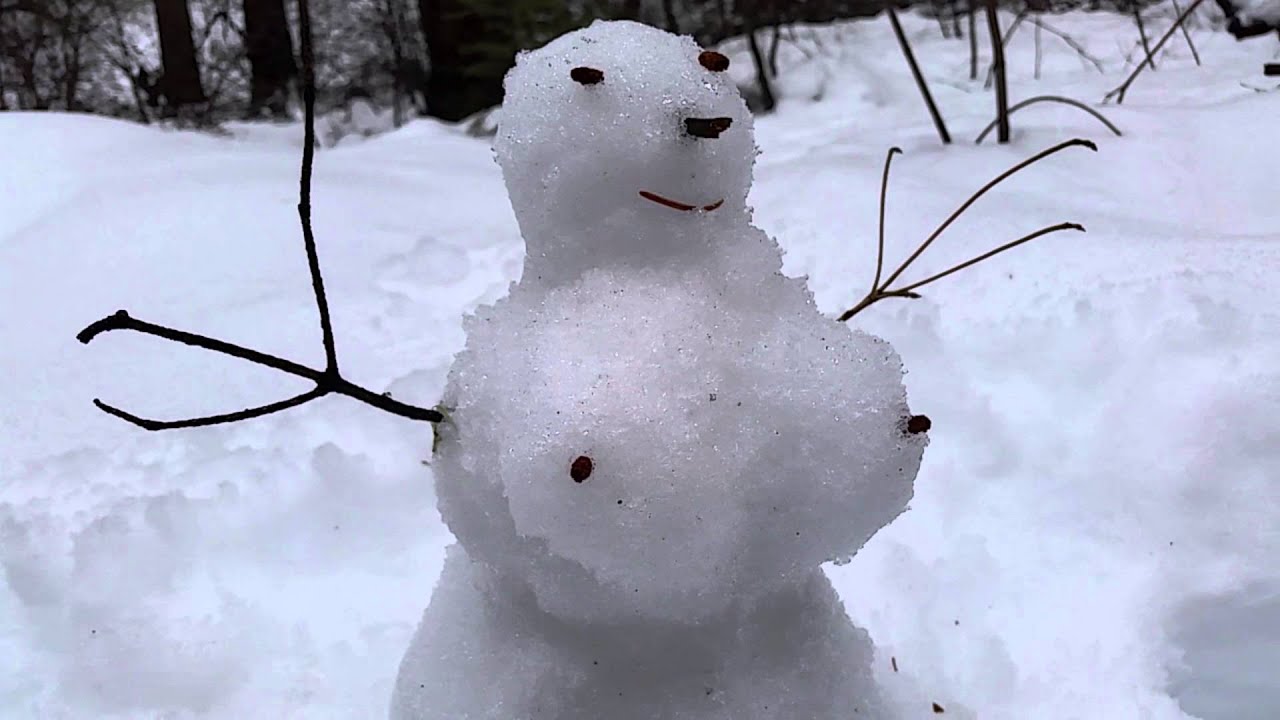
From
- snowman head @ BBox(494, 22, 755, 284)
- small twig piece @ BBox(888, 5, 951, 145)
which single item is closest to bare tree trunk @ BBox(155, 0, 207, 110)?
small twig piece @ BBox(888, 5, 951, 145)

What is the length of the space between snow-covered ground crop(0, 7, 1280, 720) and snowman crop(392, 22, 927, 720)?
0.34 meters

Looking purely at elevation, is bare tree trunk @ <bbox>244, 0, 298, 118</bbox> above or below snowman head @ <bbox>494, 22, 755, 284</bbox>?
below

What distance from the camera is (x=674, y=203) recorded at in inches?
23.8

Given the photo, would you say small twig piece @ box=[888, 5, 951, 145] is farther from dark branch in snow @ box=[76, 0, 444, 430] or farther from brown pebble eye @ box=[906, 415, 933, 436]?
dark branch in snow @ box=[76, 0, 444, 430]

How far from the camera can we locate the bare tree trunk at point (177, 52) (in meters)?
5.89

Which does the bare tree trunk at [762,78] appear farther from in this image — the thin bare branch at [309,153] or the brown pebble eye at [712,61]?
the thin bare branch at [309,153]

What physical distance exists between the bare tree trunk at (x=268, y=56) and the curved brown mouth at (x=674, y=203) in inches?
240

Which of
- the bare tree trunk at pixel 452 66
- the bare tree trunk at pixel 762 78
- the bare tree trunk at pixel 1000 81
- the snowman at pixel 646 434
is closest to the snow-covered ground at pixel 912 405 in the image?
the bare tree trunk at pixel 1000 81

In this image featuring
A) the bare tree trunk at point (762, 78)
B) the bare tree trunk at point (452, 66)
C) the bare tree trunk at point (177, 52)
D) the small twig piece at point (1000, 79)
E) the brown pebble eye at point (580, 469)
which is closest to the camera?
the brown pebble eye at point (580, 469)

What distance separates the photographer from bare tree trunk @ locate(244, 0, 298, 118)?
6102 mm

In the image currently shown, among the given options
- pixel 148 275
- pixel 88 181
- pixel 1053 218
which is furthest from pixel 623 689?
pixel 88 181

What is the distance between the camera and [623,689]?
2.10 ft

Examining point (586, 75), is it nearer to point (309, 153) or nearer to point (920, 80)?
point (309, 153)

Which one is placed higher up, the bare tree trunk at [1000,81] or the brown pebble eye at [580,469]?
the brown pebble eye at [580,469]
